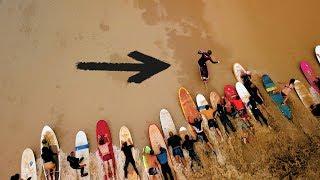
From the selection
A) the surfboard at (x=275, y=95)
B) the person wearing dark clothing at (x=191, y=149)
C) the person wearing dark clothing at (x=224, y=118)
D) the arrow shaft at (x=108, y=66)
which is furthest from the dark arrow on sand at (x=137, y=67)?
the surfboard at (x=275, y=95)

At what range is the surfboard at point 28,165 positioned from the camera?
1073 cm

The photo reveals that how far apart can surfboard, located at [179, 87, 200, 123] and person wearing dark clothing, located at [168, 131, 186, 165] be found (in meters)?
0.78

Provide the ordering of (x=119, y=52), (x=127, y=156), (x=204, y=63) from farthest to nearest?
1. (x=119, y=52)
2. (x=204, y=63)
3. (x=127, y=156)

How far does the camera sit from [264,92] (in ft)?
41.0

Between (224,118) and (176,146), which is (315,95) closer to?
(224,118)

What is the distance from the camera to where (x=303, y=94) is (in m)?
12.3

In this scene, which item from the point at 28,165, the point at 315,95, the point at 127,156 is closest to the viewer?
the point at 28,165

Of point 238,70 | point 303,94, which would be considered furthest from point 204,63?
point 303,94

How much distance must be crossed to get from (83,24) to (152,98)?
145 inches

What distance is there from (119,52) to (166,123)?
2979mm

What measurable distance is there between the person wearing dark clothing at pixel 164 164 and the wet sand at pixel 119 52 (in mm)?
653

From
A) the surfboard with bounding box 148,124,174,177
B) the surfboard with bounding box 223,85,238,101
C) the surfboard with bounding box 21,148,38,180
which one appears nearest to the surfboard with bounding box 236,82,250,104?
the surfboard with bounding box 223,85,238,101

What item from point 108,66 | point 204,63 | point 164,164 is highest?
point 108,66

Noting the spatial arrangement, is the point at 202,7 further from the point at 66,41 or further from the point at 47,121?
the point at 47,121
